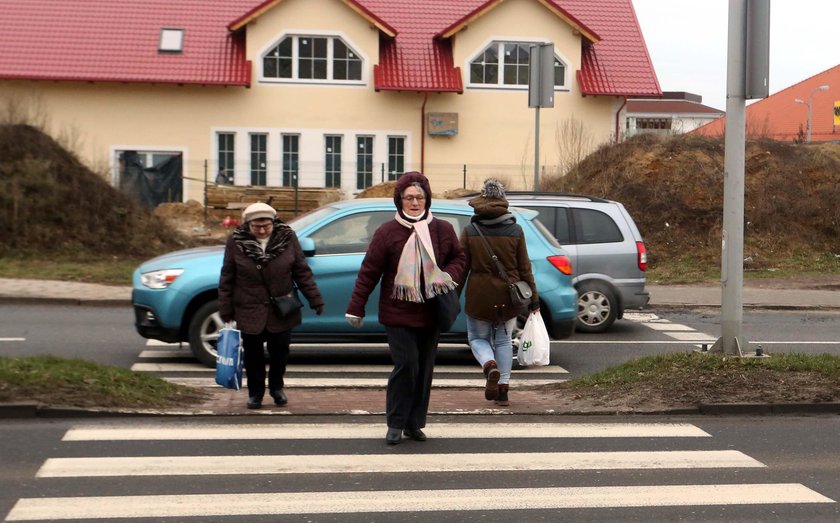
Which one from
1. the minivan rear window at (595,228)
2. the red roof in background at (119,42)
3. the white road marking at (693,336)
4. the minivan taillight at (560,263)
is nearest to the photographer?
the minivan taillight at (560,263)

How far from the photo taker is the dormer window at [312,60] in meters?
35.1

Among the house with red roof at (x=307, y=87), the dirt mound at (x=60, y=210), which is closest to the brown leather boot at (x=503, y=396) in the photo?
the dirt mound at (x=60, y=210)

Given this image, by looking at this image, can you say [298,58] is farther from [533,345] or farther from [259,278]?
[259,278]

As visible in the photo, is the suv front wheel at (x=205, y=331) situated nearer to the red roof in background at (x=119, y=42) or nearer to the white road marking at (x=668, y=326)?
the white road marking at (x=668, y=326)

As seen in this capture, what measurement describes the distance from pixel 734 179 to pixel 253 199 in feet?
68.9

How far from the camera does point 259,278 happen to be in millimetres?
8797

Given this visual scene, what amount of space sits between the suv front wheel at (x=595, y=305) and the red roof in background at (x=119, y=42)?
21212mm

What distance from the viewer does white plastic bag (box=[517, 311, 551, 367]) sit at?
9367 mm

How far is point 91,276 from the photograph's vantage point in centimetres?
1894

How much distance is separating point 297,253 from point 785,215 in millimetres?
18061

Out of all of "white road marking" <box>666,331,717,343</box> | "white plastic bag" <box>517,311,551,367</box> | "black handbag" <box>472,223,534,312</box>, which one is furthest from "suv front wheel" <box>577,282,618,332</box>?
"black handbag" <box>472,223,534,312</box>

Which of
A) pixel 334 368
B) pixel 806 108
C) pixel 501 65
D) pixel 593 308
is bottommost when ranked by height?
pixel 334 368

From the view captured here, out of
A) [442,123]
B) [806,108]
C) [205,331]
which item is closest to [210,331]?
[205,331]

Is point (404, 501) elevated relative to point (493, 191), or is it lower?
lower
